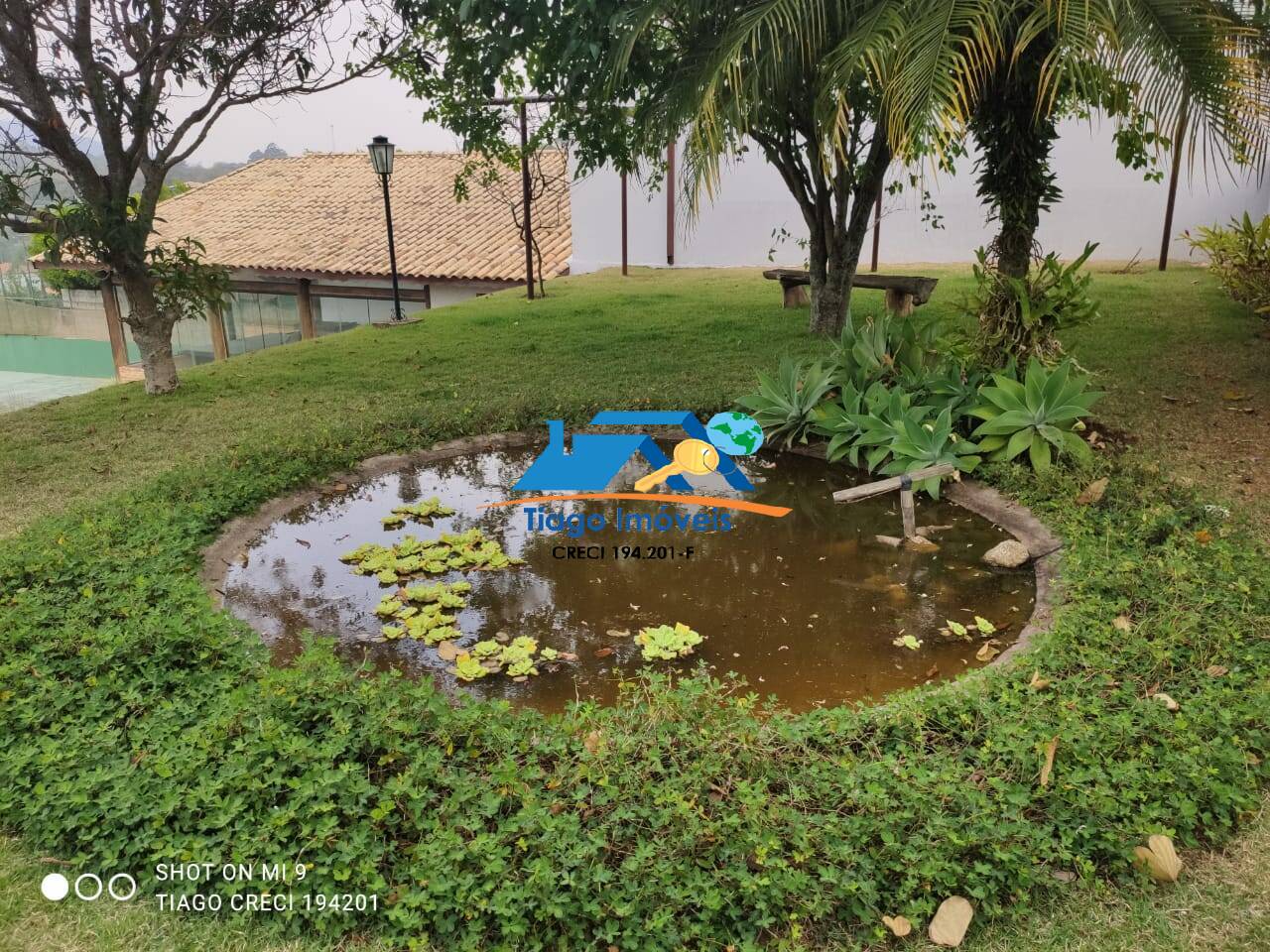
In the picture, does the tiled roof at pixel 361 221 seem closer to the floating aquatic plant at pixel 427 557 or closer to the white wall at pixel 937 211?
the white wall at pixel 937 211

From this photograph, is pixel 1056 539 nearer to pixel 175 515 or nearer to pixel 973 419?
pixel 973 419

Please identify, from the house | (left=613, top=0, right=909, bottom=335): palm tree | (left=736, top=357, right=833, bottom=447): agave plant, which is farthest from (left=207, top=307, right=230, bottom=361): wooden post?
(left=736, top=357, right=833, bottom=447): agave plant

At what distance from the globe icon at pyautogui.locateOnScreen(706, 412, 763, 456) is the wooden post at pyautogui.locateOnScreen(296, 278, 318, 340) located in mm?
10845

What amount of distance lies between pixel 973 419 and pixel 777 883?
14.0 feet

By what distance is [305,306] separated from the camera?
50.6 ft

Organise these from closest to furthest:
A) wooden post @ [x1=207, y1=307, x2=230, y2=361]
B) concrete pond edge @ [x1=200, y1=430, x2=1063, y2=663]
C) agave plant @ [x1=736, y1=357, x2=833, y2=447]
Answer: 1. concrete pond edge @ [x1=200, y1=430, x2=1063, y2=663]
2. agave plant @ [x1=736, y1=357, x2=833, y2=447]
3. wooden post @ [x1=207, y1=307, x2=230, y2=361]

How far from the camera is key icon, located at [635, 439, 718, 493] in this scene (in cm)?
592

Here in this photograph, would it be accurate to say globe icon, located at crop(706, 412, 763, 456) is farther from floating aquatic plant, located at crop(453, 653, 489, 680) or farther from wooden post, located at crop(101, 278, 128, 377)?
wooden post, located at crop(101, 278, 128, 377)

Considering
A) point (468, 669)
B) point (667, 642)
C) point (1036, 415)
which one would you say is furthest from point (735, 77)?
point (468, 669)

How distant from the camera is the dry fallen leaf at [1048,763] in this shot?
8.53 ft

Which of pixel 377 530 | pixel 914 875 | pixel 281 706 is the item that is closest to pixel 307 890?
pixel 281 706

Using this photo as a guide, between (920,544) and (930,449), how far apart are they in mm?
825

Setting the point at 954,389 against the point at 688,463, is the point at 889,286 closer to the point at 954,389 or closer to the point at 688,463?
the point at 954,389

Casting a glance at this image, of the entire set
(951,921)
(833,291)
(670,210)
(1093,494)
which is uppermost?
(670,210)
